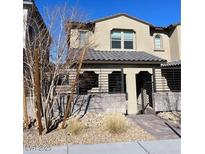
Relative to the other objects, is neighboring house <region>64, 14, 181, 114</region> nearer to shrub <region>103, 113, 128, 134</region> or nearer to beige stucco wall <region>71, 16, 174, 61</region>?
beige stucco wall <region>71, 16, 174, 61</region>

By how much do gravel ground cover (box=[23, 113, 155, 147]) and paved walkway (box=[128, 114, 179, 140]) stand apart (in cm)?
29

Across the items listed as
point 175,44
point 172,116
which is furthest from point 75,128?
point 175,44

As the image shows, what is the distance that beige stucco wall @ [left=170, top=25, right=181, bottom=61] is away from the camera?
52.5ft

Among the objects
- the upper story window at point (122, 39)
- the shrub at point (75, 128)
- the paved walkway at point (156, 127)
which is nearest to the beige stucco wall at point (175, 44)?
the upper story window at point (122, 39)

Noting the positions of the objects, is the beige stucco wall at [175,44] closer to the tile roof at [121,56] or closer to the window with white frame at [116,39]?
the tile roof at [121,56]

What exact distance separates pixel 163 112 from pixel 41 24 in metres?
7.02

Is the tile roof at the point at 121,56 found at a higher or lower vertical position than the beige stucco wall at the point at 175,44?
lower

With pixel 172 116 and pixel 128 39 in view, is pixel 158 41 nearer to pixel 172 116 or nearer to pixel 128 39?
pixel 128 39

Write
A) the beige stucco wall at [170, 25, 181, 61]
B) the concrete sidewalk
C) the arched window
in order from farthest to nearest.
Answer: the arched window < the beige stucco wall at [170, 25, 181, 61] < the concrete sidewalk

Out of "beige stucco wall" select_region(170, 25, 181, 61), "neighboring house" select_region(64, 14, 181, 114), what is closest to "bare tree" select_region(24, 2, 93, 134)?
"neighboring house" select_region(64, 14, 181, 114)

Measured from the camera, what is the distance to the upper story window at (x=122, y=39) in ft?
52.6

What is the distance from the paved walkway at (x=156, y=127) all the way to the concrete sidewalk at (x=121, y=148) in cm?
87
